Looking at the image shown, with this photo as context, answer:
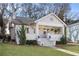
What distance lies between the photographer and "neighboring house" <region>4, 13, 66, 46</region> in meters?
6.81

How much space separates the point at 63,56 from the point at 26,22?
600 mm

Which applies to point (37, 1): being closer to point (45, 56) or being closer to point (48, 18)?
point (48, 18)

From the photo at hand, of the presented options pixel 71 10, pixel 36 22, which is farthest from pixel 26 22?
pixel 71 10

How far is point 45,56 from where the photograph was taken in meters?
6.76

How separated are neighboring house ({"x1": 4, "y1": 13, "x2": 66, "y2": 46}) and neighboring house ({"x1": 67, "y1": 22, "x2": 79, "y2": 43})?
0.08m

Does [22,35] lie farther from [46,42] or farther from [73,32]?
[73,32]

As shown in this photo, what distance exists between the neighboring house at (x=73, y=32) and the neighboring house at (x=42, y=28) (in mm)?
84

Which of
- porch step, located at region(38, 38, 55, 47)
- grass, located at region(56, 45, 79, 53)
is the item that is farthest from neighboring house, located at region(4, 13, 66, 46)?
grass, located at region(56, 45, 79, 53)

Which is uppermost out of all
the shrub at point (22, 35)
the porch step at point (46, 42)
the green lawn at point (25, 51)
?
the shrub at point (22, 35)

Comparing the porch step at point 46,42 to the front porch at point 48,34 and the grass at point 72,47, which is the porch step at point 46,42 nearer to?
the front porch at point 48,34

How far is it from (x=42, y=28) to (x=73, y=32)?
14.7 inches

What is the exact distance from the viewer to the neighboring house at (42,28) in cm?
681

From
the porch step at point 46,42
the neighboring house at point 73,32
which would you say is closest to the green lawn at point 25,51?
the porch step at point 46,42

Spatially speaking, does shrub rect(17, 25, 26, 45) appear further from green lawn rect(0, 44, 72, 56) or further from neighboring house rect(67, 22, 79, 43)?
neighboring house rect(67, 22, 79, 43)
